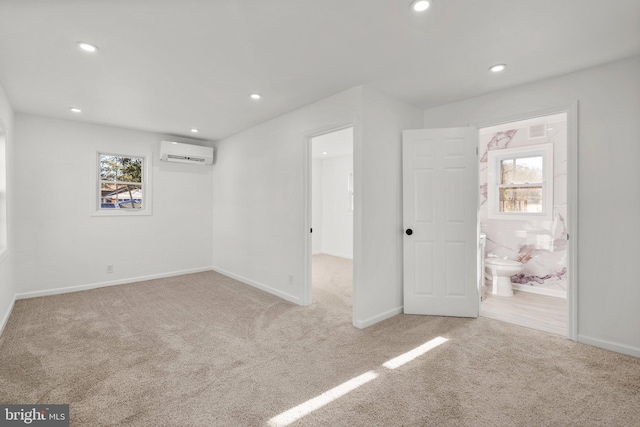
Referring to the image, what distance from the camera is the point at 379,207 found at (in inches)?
129

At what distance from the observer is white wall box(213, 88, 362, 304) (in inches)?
145

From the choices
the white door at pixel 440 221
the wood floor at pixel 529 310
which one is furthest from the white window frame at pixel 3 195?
the wood floor at pixel 529 310

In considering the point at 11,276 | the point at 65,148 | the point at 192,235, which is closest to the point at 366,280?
the point at 192,235

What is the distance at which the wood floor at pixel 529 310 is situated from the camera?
313 cm

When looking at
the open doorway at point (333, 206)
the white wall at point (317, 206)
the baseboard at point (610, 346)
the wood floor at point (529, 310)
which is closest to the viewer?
the baseboard at point (610, 346)

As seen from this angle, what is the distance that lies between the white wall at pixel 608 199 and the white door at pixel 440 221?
892 millimetres

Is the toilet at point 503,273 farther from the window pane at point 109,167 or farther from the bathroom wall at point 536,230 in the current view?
the window pane at point 109,167

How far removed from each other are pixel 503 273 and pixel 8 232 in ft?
20.3

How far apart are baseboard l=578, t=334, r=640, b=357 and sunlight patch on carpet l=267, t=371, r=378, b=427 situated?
1994mm

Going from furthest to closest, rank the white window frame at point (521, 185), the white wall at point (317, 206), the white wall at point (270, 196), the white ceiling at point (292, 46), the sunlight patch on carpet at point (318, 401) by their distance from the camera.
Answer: the white wall at point (317, 206)
the white window frame at point (521, 185)
the white wall at point (270, 196)
the white ceiling at point (292, 46)
the sunlight patch on carpet at point (318, 401)

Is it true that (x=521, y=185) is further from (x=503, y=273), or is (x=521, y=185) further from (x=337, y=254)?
(x=337, y=254)

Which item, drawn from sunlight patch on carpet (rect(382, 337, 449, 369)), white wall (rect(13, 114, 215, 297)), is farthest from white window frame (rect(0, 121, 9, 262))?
sunlight patch on carpet (rect(382, 337, 449, 369))

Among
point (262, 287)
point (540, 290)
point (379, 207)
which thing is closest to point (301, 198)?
point (379, 207)

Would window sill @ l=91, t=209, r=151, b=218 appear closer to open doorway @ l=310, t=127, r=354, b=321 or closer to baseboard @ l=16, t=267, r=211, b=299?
baseboard @ l=16, t=267, r=211, b=299
